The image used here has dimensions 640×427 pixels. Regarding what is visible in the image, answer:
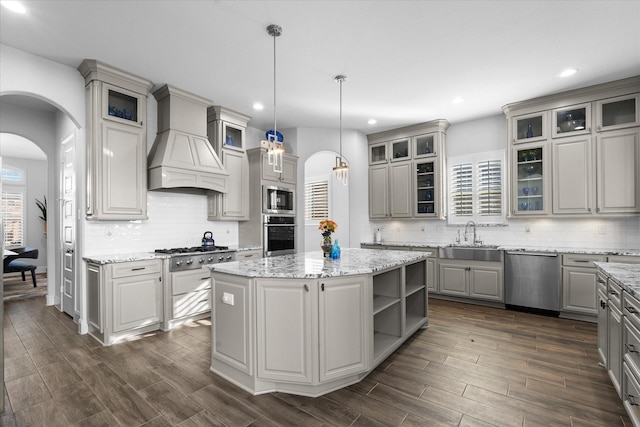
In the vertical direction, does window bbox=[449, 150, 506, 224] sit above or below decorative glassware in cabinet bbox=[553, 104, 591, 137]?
below

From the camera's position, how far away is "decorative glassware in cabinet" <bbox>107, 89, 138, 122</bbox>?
3.73 metres

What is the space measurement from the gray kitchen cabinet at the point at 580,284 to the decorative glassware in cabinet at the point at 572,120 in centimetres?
170

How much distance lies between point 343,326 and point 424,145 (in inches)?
168

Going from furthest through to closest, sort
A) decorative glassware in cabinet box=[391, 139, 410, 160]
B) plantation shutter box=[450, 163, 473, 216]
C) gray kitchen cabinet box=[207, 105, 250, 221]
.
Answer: decorative glassware in cabinet box=[391, 139, 410, 160], plantation shutter box=[450, 163, 473, 216], gray kitchen cabinet box=[207, 105, 250, 221]

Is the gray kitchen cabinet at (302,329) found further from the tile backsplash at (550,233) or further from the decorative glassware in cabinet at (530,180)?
the tile backsplash at (550,233)

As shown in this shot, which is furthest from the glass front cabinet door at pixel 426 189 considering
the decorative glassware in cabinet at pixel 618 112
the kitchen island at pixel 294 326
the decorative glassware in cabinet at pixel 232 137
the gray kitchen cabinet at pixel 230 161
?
the kitchen island at pixel 294 326

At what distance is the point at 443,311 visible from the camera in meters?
→ 4.53

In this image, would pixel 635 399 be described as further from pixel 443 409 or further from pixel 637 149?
pixel 637 149

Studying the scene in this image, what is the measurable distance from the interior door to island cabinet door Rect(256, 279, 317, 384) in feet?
9.94

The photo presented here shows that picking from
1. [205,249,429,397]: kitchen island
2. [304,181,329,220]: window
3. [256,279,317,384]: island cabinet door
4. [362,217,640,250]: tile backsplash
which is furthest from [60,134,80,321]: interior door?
[362,217,640,250]: tile backsplash

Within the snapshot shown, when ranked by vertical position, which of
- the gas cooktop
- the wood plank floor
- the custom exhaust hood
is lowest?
the wood plank floor

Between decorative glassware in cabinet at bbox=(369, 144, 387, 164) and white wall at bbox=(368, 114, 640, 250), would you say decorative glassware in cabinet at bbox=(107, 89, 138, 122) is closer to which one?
decorative glassware in cabinet at bbox=(369, 144, 387, 164)

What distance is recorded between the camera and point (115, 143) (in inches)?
146

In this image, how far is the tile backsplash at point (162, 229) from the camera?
3.86 m
